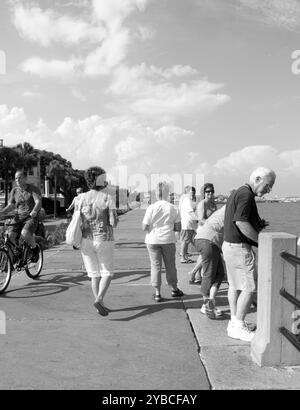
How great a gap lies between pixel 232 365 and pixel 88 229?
7.82 ft

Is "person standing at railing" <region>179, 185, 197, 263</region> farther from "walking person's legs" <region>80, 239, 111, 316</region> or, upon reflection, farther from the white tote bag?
the white tote bag

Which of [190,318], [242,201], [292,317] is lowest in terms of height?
[190,318]

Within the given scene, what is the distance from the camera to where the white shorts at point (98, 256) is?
17.7 feet

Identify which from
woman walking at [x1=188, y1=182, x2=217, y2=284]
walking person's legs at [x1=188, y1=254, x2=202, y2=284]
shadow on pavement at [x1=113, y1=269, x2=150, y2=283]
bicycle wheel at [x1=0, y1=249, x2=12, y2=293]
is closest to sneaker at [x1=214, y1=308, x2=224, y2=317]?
walking person's legs at [x1=188, y1=254, x2=202, y2=284]

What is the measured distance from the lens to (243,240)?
14.6ft

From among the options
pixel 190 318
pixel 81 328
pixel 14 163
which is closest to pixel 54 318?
pixel 81 328

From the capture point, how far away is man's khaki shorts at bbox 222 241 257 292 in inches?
176

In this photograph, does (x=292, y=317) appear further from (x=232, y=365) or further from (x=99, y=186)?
(x=99, y=186)

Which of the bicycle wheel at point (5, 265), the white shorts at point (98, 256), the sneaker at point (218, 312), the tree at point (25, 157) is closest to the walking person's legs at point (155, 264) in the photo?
the white shorts at point (98, 256)

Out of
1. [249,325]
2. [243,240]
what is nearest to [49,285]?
[249,325]

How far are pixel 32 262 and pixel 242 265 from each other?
4.32m

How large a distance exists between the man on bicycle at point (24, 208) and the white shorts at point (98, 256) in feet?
6.95

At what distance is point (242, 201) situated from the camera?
433 centimetres

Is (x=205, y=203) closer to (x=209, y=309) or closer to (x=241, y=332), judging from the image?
(x=209, y=309)
